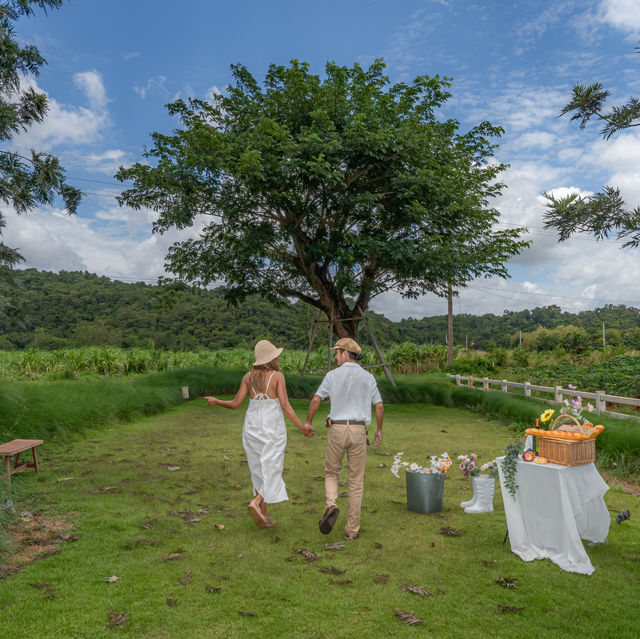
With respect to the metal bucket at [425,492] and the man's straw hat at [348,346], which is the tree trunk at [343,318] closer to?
the metal bucket at [425,492]

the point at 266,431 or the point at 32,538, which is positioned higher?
the point at 266,431

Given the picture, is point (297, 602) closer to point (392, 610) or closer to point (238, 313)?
point (392, 610)

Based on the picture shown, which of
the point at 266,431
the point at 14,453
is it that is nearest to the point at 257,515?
the point at 266,431

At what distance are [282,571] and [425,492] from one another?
263 centimetres

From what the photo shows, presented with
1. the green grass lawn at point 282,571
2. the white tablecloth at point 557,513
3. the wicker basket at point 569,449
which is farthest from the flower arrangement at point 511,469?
the green grass lawn at point 282,571

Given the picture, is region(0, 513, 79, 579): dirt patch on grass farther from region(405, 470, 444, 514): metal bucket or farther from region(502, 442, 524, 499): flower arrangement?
region(502, 442, 524, 499): flower arrangement

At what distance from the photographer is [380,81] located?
69.8 ft

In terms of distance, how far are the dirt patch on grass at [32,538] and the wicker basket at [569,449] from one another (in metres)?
5.44

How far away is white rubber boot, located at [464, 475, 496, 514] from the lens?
282 inches

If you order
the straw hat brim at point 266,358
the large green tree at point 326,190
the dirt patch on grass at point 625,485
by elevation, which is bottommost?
the dirt patch on grass at point 625,485

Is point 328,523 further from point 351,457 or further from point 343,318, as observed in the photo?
point 343,318

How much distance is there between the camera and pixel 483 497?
718cm

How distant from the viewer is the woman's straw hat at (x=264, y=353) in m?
6.33

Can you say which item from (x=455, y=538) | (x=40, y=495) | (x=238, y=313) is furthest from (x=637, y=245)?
(x=238, y=313)
